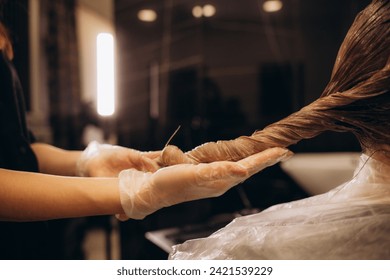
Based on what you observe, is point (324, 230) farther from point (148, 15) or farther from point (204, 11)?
point (148, 15)

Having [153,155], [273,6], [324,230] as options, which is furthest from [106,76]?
[324,230]

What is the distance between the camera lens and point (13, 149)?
3.09ft

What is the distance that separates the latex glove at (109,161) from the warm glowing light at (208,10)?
94 centimetres

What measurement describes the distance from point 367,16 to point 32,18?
4.33ft

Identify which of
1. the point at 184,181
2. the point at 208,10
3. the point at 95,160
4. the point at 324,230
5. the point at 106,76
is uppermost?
the point at 208,10

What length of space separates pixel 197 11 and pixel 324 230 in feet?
4.45

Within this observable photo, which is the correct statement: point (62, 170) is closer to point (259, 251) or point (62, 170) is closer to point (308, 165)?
point (259, 251)

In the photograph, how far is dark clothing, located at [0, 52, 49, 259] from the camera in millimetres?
942

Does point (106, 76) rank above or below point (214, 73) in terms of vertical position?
below

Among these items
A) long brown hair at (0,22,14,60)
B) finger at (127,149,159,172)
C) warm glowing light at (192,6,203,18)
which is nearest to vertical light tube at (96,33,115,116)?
warm glowing light at (192,6,203,18)

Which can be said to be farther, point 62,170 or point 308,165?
point 308,165

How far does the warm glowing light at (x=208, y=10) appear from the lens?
1.63 m

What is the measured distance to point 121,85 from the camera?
173cm
